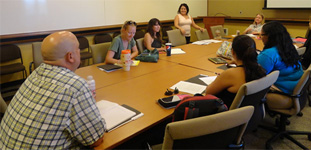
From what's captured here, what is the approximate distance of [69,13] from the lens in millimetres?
4227

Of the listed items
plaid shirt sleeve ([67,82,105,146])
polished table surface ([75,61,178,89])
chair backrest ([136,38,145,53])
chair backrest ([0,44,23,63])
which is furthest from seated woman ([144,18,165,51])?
plaid shirt sleeve ([67,82,105,146])

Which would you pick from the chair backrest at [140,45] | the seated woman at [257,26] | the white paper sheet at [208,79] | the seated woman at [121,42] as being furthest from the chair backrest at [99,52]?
the seated woman at [257,26]

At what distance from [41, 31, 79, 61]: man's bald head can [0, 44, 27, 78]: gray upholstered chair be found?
2.74 m

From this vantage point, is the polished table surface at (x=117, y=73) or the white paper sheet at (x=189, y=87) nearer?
the white paper sheet at (x=189, y=87)

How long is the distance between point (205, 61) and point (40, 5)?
2974mm

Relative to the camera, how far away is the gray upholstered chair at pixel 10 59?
346 cm

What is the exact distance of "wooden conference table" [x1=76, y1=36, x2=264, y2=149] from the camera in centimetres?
135

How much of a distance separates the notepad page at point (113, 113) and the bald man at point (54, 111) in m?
0.16

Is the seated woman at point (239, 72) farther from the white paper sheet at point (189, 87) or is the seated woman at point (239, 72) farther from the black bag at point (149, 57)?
the black bag at point (149, 57)

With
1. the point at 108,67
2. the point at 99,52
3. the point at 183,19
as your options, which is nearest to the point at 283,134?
the point at 108,67

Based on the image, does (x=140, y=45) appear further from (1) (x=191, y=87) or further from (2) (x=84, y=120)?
(2) (x=84, y=120)

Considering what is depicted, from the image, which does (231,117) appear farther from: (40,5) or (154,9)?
(154,9)

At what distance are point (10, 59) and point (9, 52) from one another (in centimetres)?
11

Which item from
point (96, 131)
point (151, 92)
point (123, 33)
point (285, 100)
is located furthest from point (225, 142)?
point (123, 33)
